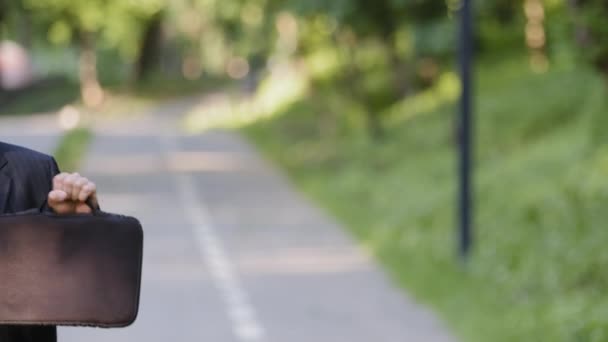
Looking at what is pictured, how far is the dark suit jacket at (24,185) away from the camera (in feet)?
11.1

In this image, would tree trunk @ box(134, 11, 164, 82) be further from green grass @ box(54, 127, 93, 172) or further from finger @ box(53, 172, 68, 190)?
finger @ box(53, 172, 68, 190)

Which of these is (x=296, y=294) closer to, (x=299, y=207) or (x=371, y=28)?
(x=299, y=207)

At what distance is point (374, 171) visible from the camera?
27953 mm

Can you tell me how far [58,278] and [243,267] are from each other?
14.2 metres

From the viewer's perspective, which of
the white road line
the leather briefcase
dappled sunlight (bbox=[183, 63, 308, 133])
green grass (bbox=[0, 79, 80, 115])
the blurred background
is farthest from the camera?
green grass (bbox=[0, 79, 80, 115])

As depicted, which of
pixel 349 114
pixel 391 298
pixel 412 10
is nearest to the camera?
pixel 391 298

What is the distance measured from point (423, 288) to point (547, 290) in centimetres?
160

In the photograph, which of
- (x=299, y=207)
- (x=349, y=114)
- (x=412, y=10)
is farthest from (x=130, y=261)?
(x=349, y=114)

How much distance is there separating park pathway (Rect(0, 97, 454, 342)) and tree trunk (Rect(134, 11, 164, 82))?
39410 mm

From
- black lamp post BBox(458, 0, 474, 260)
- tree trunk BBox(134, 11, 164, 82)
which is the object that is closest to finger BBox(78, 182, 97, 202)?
black lamp post BBox(458, 0, 474, 260)

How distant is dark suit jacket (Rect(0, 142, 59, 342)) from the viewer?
11.1 ft

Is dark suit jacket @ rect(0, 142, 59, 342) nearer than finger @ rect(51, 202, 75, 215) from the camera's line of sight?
No

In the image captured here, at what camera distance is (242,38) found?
2037 inches

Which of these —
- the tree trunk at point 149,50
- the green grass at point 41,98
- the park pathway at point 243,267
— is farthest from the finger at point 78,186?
the tree trunk at point 149,50
